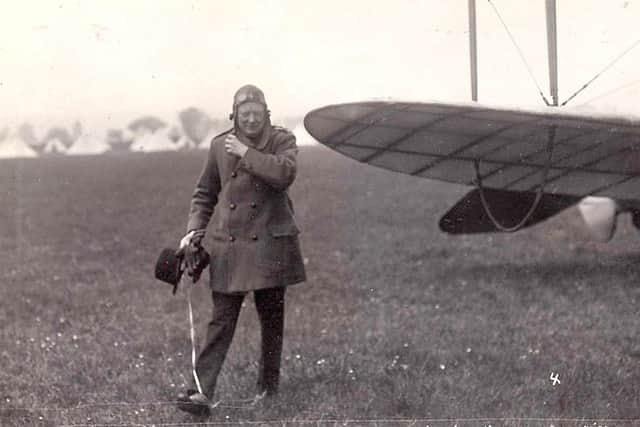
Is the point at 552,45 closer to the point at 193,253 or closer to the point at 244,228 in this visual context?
the point at 244,228

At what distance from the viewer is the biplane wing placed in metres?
4.44

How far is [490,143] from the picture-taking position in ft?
16.9

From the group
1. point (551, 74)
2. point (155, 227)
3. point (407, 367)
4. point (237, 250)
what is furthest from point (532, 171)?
point (155, 227)

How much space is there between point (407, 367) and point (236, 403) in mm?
1263

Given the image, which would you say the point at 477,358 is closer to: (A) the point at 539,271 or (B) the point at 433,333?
(B) the point at 433,333

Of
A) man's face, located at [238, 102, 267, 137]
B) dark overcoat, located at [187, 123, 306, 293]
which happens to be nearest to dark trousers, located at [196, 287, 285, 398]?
dark overcoat, located at [187, 123, 306, 293]

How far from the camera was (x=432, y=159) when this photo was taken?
561cm

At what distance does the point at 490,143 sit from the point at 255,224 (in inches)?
63.1

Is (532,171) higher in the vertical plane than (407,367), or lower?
higher

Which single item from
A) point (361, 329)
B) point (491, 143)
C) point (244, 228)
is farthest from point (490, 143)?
point (361, 329)

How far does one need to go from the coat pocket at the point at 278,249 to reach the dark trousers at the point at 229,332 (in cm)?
21

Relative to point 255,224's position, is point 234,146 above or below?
above

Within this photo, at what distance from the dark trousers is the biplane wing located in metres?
1.00

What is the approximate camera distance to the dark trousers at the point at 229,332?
4484mm
